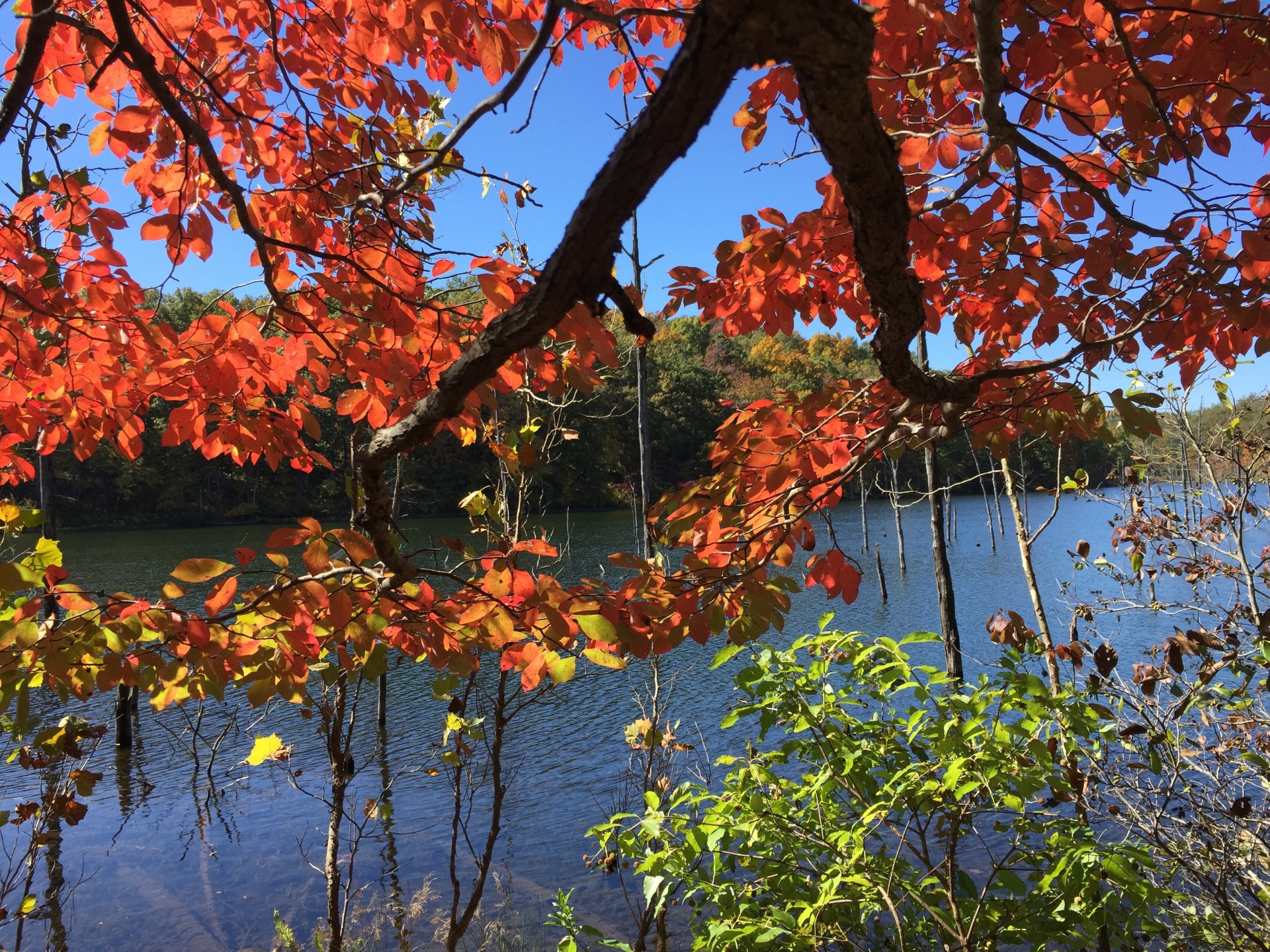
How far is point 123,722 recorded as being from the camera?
7.96m

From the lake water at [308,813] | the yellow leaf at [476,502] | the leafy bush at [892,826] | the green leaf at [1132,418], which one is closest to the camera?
the green leaf at [1132,418]

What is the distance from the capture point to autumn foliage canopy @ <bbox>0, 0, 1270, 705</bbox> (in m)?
1.32

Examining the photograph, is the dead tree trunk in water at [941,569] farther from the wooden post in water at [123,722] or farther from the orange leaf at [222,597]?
the wooden post in water at [123,722]

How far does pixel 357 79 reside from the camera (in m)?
2.45

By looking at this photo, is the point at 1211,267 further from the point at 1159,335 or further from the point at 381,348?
the point at 381,348

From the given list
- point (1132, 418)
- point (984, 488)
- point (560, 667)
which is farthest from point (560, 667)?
point (984, 488)

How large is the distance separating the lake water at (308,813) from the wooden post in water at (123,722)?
0.51ft

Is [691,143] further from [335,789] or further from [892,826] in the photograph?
[335,789]

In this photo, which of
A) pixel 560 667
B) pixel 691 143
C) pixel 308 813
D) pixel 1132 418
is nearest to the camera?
pixel 691 143

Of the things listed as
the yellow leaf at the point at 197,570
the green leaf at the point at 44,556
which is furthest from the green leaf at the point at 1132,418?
the green leaf at the point at 44,556

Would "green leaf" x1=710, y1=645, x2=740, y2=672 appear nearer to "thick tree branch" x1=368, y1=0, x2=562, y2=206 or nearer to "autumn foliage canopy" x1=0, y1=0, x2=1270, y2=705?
"autumn foliage canopy" x1=0, y1=0, x2=1270, y2=705

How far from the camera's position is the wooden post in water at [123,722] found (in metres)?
7.67

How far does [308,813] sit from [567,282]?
6.92 metres

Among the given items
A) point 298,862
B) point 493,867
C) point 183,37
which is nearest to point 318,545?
point 183,37
